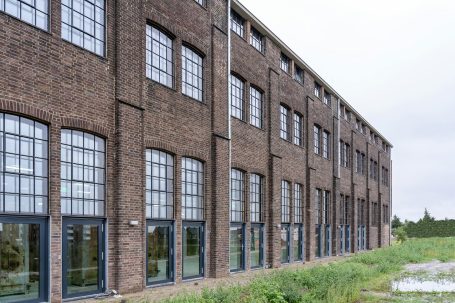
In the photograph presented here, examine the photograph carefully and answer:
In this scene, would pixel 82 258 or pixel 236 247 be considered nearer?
pixel 82 258

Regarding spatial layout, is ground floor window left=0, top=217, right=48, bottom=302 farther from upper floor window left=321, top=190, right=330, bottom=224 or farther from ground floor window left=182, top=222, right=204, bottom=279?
upper floor window left=321, top=190, right=330, bottom=224

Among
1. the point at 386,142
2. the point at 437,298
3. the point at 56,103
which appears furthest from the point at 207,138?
the point at 386,142

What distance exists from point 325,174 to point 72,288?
2127 cm

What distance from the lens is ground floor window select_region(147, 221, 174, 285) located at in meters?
14.8

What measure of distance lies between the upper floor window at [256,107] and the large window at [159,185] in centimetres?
677

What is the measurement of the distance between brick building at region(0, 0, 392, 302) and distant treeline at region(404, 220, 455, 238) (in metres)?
44.7

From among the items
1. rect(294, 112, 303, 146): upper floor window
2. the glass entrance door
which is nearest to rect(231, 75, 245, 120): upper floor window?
rect(294, 112, 303, 146): upper floor window

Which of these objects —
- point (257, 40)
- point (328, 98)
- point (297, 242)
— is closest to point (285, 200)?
point (297, 242)

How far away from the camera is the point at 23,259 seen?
10.7m

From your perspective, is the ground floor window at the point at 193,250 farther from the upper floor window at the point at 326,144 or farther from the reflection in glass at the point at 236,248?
the upper floor window at the point at 326,144

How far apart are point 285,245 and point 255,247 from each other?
3.60 metres

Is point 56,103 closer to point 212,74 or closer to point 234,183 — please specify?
point 212,74

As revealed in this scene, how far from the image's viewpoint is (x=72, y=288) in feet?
39.2

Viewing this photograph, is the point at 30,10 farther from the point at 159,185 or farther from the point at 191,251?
the point at 191,251
